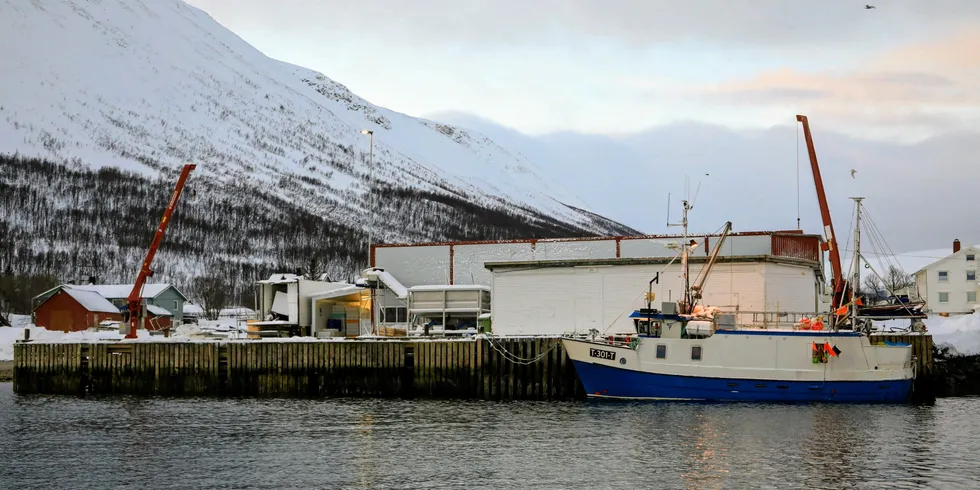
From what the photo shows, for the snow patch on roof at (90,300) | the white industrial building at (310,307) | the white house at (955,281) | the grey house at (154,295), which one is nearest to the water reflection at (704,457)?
the white industrial building at (310,307)

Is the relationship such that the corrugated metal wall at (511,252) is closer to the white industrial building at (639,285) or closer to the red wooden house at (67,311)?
the white industrial building at (639,285)

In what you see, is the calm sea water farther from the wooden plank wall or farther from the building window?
the building window

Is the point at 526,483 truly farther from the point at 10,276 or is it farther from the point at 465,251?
the point at 10,276

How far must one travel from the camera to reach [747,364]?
1934 inches

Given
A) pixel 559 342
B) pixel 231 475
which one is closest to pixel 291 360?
pixel 559 342

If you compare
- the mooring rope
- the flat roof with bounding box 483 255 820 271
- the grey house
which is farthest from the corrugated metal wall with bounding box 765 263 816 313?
the grey house

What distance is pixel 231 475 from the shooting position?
3303 centimetres

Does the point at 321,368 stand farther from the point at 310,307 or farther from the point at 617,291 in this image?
the point at 617,291

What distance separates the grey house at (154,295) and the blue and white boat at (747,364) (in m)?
78.6

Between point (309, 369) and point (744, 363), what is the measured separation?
20.4m

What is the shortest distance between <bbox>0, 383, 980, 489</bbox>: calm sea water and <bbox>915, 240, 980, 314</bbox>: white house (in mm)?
86039

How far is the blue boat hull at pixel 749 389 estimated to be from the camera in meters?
49.2

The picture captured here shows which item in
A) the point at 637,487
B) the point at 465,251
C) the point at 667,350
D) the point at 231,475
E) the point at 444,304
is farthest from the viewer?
the point at 465,251

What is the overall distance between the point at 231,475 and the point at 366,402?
18.4 metres
